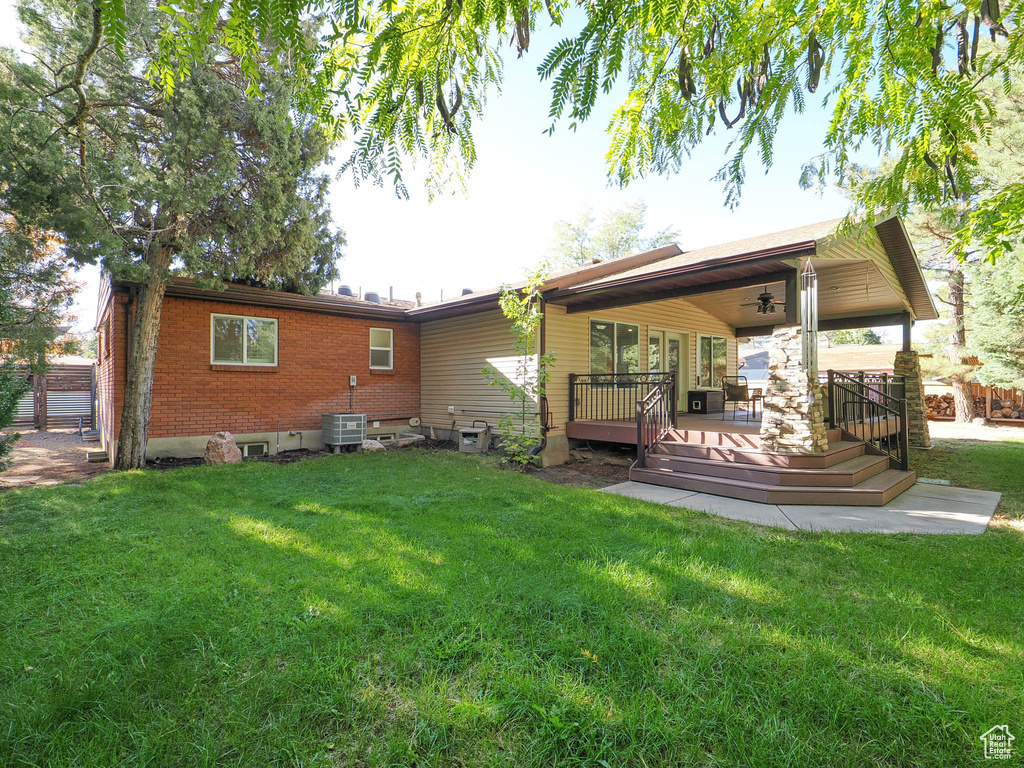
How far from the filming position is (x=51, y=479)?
23.6 ft

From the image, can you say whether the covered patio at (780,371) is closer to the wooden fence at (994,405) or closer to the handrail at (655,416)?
the handrail at (655,416)

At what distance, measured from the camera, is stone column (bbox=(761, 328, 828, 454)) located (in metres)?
6.09

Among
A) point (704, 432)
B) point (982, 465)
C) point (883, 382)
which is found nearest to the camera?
point (704, 432)

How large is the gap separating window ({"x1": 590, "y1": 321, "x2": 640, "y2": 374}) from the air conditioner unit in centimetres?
528

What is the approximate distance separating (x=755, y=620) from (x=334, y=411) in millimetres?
9715

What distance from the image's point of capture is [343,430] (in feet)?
32.3

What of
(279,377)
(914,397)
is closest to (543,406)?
(279,377)

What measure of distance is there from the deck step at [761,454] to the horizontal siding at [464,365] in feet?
9.15

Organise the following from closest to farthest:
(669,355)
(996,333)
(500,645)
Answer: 1. (500,645)
2. (669,355)
3. (996,333)

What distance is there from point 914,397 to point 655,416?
7.62m

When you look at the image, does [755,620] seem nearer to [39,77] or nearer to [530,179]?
[530,179]

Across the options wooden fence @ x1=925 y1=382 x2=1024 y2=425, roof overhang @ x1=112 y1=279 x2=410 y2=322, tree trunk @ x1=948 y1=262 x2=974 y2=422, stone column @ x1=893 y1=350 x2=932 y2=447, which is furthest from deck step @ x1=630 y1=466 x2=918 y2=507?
wooden fence @ x1=925 y1=382 x2=1024 y2=425

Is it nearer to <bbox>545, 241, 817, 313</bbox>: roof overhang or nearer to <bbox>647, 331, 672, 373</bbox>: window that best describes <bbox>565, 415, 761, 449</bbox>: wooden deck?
<bbox>647, 331, 672, 373</bbox>: window

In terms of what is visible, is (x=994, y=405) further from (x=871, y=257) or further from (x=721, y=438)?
(x=721, y=438)
